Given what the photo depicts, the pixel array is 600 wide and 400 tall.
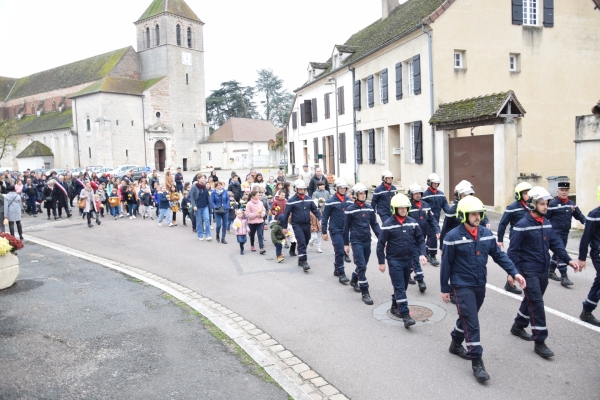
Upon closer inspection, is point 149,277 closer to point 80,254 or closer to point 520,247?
point 80,254

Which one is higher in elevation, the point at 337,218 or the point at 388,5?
the point at 388,5

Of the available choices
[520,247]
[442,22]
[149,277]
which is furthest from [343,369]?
[442,22]

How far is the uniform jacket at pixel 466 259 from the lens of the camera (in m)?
5.48

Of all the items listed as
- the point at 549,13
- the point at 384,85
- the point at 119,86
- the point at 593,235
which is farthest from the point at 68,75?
the point at 593,235

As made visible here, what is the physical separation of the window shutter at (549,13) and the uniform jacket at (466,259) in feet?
67.8

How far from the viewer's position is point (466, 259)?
5.50 m

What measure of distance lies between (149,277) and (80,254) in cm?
360

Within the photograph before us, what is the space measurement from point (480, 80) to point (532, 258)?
1744cm

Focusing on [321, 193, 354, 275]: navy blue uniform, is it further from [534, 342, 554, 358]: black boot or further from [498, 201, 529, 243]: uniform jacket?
[534, 342, 554, 358]: black boot

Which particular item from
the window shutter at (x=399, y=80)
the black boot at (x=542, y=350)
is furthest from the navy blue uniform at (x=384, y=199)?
the window shutter at (x=399, y=80)

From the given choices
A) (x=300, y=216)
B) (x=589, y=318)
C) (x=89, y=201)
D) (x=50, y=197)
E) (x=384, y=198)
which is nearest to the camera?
(x=589, y=318)

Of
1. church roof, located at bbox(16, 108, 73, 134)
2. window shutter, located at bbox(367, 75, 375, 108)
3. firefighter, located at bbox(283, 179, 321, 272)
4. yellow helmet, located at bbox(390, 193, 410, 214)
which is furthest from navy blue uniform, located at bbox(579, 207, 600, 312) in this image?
church roof, located at bbox(16, 108, 73, 134)

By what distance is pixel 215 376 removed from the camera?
537cm

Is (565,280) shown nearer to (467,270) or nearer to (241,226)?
(467,270)
